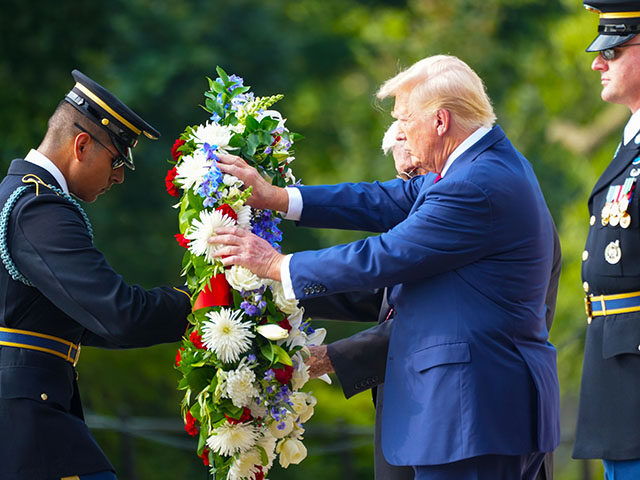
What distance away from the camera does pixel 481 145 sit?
3.94 m

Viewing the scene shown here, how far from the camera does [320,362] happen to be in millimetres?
4465

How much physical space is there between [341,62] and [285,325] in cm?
1243

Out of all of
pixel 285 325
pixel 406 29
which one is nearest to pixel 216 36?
pixel 406 29

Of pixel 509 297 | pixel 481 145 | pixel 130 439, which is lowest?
pixel 130 439

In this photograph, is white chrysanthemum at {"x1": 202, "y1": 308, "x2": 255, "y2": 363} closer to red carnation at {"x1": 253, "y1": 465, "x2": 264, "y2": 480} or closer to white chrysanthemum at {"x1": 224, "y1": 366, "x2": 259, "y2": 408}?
white chrysanthemum at {"x1": 224, "y1": 366, "x2": 259, "y2": 408}

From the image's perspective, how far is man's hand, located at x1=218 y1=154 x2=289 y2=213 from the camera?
13.1 feet

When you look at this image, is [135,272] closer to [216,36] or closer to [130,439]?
[216,36]

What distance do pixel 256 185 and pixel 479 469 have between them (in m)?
1.32

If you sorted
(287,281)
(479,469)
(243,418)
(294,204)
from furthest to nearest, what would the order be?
1. (294,204)
2. (243,418)
3. (287,281)
4. (479,469)

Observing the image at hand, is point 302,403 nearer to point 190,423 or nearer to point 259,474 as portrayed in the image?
point 259,474

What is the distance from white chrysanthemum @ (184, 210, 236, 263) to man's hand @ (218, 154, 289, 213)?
165mm

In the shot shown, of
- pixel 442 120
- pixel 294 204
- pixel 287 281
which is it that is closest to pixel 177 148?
pixel 294 204

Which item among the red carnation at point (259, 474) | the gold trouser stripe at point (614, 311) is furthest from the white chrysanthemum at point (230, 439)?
the gold trouser stripe at point (614, 311)

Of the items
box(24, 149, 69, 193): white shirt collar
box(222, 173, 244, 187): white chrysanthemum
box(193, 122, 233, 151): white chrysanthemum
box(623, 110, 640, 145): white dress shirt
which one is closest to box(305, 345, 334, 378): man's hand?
box(222, 173, 244, 187): white chrysanthemum
